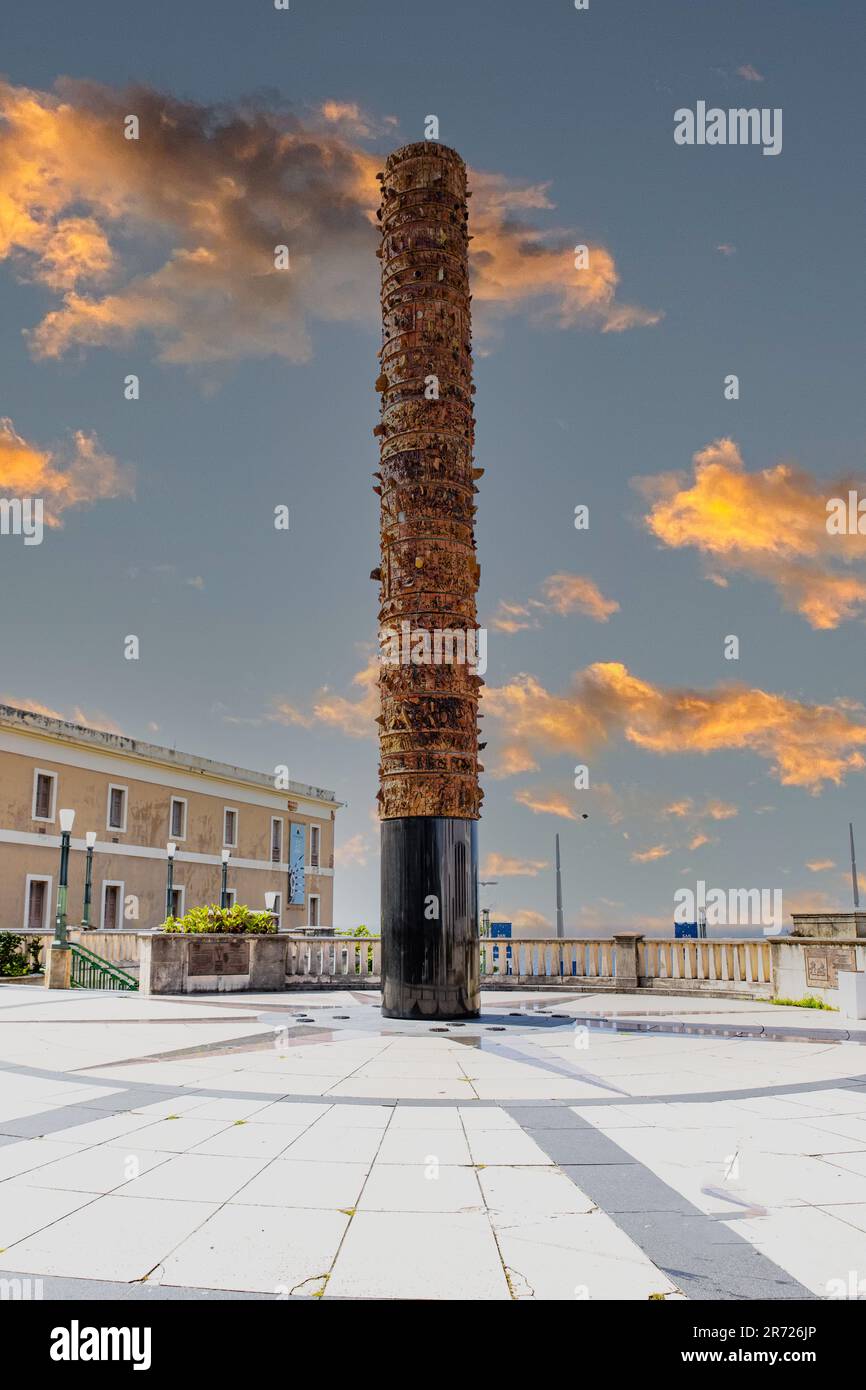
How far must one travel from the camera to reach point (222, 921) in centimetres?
2106

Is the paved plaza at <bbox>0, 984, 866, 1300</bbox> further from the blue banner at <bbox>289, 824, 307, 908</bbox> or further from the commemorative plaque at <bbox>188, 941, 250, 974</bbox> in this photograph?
the blue banner at <bbox>289, 824, 307, 908</bbox>

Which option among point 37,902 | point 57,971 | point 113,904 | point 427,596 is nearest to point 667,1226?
point 427,596

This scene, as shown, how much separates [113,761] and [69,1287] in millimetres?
42840

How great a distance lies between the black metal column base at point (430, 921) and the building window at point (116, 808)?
3242 cm

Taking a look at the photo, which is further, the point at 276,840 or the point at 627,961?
the point at 276,840

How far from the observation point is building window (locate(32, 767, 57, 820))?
132 ft

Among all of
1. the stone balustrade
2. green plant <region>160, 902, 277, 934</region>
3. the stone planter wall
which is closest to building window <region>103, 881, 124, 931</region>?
green plant <region>160, 902, 277, 934</region>

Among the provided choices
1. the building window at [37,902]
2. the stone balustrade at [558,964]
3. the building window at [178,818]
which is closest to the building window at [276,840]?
the building window at [178,818]

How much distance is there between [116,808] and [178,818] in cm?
454

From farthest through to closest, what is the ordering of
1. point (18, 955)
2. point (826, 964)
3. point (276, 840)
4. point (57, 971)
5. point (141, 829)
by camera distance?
point (276, 840) → point (141, 829) → point (18, 955) → point (57, 971) → point (826, 964)

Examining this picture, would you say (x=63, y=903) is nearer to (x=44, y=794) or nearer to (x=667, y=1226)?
(x=44, y=794)

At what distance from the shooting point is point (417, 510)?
52.9 feet
